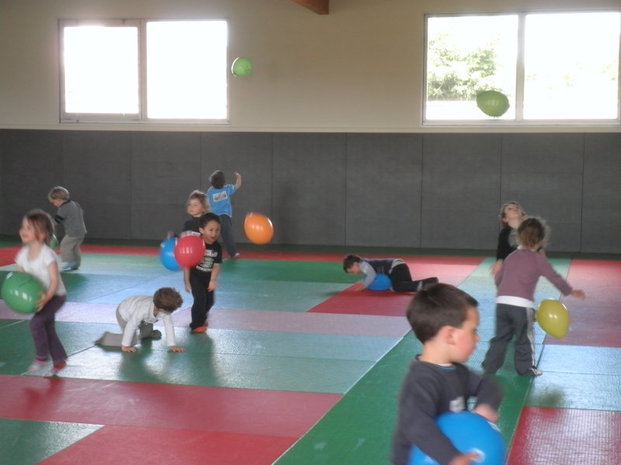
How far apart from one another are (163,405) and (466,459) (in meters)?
3.32

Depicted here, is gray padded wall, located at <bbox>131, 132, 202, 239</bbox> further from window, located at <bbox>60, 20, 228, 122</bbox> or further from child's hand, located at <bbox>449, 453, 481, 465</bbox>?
child's hand, located at <bbox>449, 453, 481, 465</bbox>

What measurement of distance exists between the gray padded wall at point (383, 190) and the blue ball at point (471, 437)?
13248 millimetres

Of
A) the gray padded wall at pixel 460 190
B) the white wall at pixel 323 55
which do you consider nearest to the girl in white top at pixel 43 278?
the white wall at pixel 323 55

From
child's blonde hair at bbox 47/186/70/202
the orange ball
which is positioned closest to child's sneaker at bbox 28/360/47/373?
the orange ball

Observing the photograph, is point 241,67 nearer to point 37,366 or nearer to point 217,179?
point 217,179

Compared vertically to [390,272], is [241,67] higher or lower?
higher

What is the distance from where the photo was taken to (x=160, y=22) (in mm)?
16609

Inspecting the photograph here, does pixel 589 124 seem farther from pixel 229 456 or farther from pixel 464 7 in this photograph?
pixel 229 456

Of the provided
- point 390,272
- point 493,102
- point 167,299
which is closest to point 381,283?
point 390,272

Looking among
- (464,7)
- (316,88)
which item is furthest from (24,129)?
(464,7)

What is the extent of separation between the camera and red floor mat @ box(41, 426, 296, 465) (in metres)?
4.65

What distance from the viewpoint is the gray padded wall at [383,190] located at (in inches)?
627

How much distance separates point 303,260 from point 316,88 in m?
3.83

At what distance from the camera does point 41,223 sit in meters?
6.24
